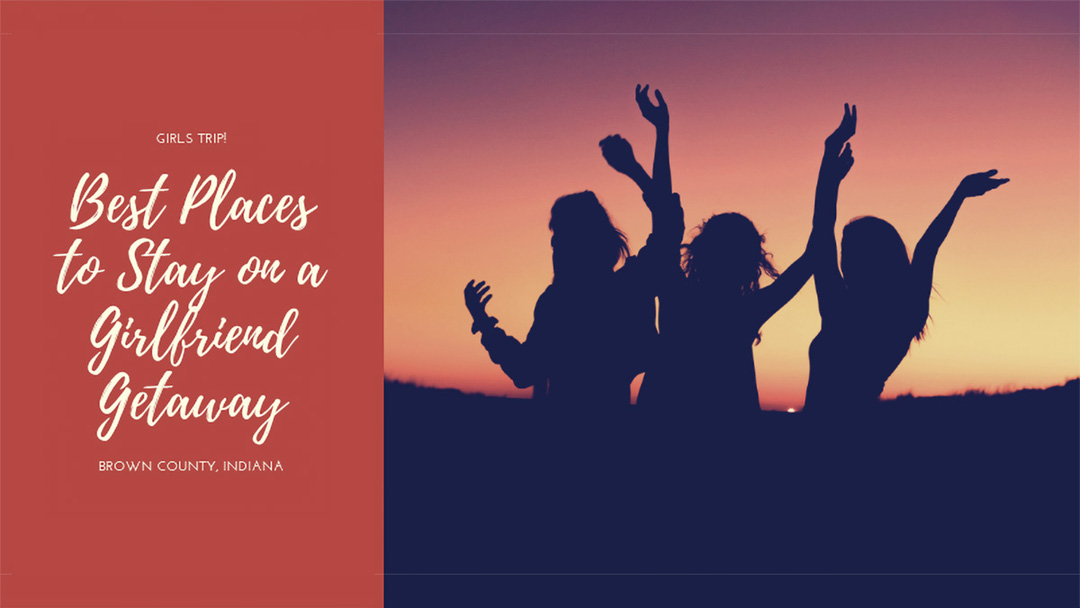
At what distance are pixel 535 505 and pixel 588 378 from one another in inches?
29.0

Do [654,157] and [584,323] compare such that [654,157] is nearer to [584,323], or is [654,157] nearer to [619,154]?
[619,154]

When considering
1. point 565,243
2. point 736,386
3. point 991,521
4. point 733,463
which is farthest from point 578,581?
point 991,521

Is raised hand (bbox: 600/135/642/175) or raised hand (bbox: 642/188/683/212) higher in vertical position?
raised hand (bbox: 600/135/642/175)

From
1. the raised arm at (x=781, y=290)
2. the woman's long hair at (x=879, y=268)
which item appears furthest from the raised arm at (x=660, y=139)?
the woman's long hair at (x=879, y=268)

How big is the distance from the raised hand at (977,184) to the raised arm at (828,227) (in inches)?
16.6

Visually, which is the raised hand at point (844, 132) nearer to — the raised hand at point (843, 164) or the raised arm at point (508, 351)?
the raised hand at point (843, 164)

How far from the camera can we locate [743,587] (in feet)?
10.2

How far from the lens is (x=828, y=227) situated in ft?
8.73

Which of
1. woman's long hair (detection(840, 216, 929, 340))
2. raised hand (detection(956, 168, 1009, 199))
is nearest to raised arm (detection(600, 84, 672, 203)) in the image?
woman's long hair (detection(840, 216, 929, 340))

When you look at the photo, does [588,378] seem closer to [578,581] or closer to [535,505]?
[535,505]

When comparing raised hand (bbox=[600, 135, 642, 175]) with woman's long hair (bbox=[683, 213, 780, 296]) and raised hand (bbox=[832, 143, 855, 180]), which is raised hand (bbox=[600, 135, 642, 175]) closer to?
woman's long hair (bbox=[683, 213, 780, 296])

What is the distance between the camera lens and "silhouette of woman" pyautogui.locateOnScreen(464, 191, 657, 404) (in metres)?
2.73

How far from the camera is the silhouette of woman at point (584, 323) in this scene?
2.73m

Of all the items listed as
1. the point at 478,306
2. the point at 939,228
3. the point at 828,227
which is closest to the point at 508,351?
the point at 478,306
